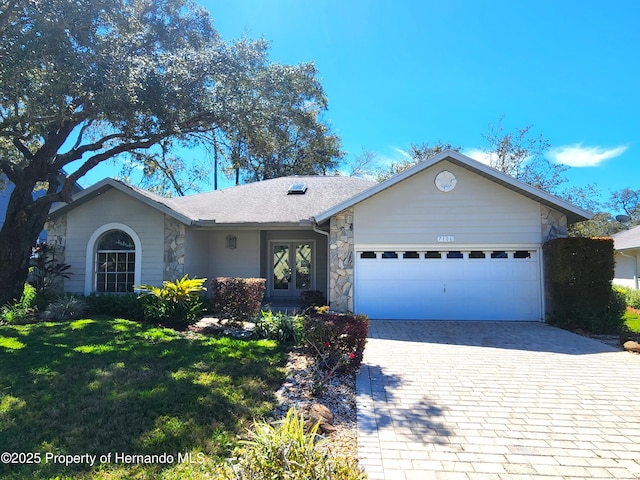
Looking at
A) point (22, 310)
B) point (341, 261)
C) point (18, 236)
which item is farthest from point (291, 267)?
point (18, 236)

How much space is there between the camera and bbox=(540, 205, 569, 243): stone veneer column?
10703mm

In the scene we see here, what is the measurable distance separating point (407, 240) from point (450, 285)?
6.08 feet

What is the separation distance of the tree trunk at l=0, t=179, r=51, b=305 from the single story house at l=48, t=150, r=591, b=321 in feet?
2.58

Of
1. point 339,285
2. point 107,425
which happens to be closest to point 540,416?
point 107,425

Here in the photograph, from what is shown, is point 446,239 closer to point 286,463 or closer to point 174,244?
point 174,244

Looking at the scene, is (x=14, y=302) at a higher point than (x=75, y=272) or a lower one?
lower

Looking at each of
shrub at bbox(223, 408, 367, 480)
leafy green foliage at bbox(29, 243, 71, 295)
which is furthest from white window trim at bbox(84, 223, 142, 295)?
shrub at bbox(223, 408, 367, 480)

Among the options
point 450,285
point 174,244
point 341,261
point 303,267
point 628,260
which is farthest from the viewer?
point 628,260

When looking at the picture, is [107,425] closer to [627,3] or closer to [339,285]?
[339,285]

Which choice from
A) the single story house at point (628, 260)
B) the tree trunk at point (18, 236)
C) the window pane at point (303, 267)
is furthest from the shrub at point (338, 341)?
the single story house at point (628, 260)

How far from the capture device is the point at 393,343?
811cm

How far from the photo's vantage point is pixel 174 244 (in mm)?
11461

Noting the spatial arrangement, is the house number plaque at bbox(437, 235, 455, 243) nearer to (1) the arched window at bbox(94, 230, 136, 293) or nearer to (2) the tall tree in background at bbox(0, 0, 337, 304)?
(2) the tall tree in background at bbox(0, 0, 337, 304)

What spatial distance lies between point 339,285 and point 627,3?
10504 millimetres
